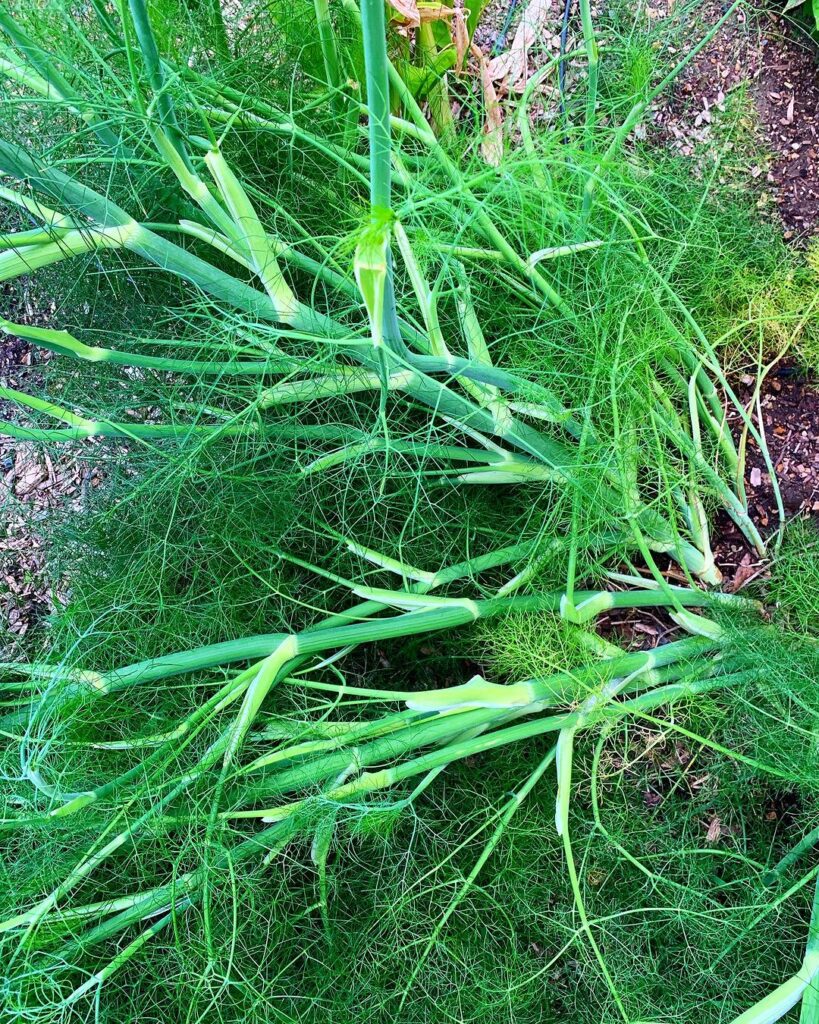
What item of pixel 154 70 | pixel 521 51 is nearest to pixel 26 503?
pixel 154 70

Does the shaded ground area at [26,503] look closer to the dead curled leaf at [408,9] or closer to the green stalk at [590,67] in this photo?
the dead curled leaf at [408,9]

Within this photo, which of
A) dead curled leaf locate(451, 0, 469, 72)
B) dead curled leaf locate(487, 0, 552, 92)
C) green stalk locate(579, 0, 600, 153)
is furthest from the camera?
dead curled leaf locate(487, 0, 552, 92)

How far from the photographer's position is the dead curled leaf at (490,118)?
1.60 m

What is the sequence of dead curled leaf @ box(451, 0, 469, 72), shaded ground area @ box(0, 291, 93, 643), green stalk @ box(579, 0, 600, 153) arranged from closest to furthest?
1. green stalk @ box(579, 0, 600, 153)
2. dead curled leaf @ box(451, 0, 469, 72)
3. shaded ground area @ box(0, 291, 93, 643)

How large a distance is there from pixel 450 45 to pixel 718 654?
1.35m

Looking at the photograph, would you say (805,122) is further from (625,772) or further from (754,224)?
(625,772)

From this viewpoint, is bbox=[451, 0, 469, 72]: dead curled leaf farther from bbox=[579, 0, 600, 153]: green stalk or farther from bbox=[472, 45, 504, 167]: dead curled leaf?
bbox=[579, 0, 600, 153]: green stalk

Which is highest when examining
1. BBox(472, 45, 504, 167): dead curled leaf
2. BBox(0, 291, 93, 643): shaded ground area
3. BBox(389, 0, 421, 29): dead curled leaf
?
BBox(389, 0, 421, 29): dead curled leaf

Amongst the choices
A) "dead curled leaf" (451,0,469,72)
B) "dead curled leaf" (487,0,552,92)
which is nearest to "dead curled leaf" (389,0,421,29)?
"dead curled leaf" (451,0,469,72)

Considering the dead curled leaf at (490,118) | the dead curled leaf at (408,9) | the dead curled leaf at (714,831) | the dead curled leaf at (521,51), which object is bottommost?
the dead curled leaf at (714,831)

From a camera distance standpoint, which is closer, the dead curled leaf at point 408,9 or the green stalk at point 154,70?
the green stalk at point 154,70

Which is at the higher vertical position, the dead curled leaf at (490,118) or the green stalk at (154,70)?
the green stalk at (154,70)

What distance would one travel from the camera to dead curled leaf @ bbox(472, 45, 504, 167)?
1.60m

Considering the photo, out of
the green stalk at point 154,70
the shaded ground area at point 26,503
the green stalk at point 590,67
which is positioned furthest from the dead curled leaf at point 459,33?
the shaded ground area at point 26,503
